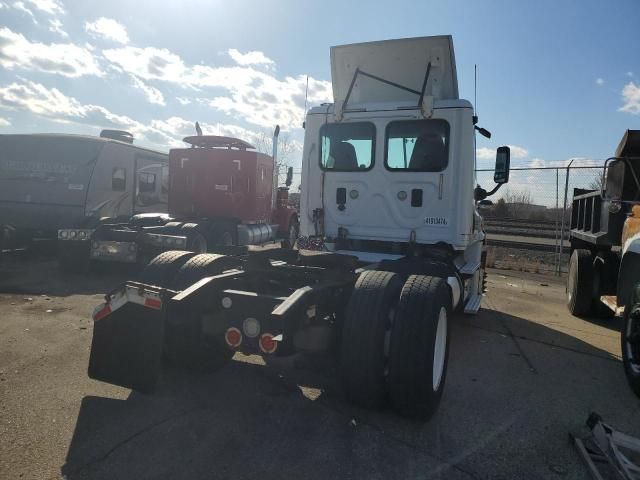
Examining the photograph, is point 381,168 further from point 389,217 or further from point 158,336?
point 158,336

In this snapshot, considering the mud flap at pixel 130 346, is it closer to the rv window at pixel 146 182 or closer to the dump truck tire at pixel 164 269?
the dump truck tire at pixel 164 269

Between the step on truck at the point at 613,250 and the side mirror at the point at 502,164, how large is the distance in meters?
1.20

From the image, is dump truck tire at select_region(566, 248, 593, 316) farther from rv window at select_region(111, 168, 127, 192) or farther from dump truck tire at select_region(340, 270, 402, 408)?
rv window at select_region(111, 168, 127, 192)

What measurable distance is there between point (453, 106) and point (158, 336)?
416cm

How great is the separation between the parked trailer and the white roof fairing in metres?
7.21

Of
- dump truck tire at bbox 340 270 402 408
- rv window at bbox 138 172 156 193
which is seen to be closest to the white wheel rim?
dump truck tire at bbox 340 270 402 408

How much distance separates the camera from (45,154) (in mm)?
11695

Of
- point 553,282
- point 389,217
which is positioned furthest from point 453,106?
point 553,282

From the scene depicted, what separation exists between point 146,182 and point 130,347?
10.5 m

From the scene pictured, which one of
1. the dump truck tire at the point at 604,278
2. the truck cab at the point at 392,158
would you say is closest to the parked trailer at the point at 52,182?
the truck cab at the point at 392,158

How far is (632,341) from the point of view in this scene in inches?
189

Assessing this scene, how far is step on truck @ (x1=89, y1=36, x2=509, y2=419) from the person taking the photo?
3604mm

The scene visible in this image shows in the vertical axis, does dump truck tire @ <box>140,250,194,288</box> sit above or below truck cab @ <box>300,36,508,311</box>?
below

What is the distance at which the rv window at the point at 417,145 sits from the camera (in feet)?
18.5
